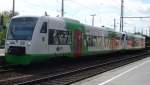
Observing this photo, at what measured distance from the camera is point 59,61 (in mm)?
26375

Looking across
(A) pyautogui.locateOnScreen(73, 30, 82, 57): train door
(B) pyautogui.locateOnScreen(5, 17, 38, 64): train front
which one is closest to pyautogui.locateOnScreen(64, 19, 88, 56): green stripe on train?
(A) pyautogui.locateOnScreen(73, 30, 82, 57): train door

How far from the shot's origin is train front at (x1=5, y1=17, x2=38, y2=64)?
2028 cm

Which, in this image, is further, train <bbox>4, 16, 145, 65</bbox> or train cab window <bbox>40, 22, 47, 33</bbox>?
train cab window <bbox>40, 22, 47, 33</bbox>

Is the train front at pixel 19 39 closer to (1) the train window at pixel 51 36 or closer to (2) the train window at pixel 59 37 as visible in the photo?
(1) the train window at pixel 51 36

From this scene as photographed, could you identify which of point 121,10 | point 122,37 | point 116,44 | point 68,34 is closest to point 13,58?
point 68,34

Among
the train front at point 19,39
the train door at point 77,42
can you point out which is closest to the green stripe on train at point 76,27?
the train door at point 77,42

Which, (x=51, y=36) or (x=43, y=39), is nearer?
(x=43, y=39)

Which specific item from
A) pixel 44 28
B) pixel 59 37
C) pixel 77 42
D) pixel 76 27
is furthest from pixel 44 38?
pixel 77 42

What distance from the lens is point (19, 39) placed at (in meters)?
20.7

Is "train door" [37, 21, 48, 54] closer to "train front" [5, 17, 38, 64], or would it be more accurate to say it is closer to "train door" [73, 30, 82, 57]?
"train front" [5, 17, 38, 64]

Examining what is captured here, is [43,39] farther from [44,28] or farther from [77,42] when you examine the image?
[77,42]

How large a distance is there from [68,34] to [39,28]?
465cm

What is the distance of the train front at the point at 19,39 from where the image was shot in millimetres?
20281

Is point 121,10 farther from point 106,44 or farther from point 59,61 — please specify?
point 59,61
